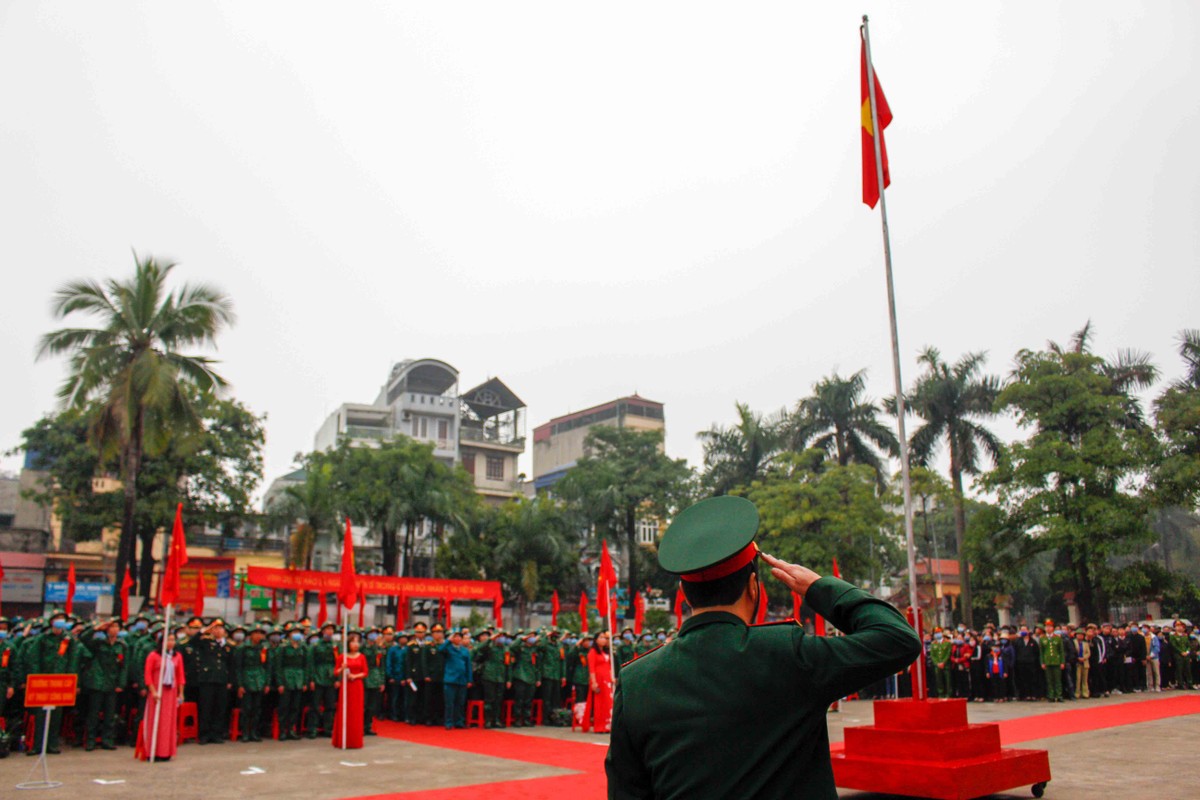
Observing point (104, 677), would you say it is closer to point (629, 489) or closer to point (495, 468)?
point (629, 489)

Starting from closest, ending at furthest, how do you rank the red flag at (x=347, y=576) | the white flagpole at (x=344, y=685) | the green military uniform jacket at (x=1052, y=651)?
the white flagpole at (x=344, y=685) → the red flag at (x=347, y=576) → the green military uniform jacket at (x=1052, y=651)

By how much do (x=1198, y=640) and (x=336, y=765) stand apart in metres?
22.0

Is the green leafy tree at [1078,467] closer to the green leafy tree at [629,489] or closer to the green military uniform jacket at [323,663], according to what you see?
the green leafy tree at [629,489]

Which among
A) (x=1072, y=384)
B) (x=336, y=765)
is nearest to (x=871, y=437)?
(x=1072, y=384)

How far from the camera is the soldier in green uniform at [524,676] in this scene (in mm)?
16500

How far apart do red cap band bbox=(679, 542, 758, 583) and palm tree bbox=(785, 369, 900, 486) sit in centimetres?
3417

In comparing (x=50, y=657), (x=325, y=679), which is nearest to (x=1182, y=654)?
(x=325, y=679)

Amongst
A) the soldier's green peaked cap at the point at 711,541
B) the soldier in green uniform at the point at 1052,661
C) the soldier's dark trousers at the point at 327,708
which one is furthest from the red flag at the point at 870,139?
the soldier in green uniform at the point at 1052,661

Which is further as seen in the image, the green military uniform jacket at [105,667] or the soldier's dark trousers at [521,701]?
the soldier's dark trousers at [521,701]

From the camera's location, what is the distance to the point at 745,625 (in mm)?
2271

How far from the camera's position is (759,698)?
2152mm

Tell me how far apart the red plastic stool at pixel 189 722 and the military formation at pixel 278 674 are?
186mm

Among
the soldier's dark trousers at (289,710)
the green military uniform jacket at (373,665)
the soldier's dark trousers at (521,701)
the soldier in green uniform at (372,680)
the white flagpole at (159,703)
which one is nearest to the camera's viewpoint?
the white flagpole at (159,703)

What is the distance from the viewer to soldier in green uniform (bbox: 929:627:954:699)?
20.1m
